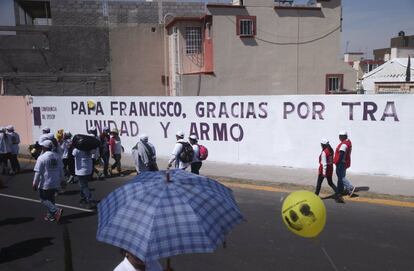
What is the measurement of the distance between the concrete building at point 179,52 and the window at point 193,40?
0.21 ft

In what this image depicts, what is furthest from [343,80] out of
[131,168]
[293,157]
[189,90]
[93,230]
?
[93,230]

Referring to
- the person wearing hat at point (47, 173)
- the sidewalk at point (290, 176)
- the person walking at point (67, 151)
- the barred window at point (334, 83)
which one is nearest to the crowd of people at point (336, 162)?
the sidewalk at point (290, 176)

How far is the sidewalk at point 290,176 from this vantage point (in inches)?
435

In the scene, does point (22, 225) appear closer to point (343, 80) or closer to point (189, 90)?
point (189, 90)

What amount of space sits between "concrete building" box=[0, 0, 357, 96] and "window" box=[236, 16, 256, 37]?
61mm

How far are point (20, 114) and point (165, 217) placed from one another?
1978cm

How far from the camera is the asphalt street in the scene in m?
6.48

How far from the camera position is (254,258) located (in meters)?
6.68

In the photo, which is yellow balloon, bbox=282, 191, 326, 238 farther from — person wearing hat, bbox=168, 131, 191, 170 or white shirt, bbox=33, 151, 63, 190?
white shirt, bbox=33, 151, 63, 190

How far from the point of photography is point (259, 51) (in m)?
27.9

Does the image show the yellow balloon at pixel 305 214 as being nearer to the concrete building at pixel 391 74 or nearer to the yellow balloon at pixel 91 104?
the yellow balloon at pixel 91 104

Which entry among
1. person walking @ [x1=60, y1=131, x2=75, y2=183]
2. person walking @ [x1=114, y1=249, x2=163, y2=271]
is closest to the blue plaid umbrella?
person walking @ [x1=114, y1=249, x2=163, y2=271]

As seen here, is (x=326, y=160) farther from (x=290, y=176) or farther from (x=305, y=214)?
(x=305, y=214)

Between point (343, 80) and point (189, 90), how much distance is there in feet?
36.5
